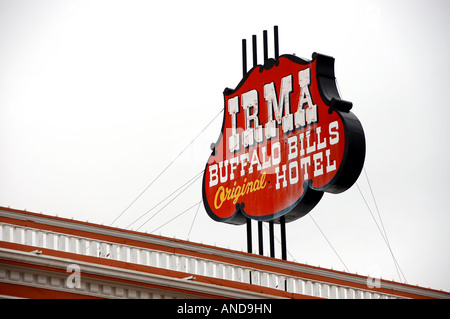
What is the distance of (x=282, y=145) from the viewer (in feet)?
106

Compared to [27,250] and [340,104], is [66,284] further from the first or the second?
[340,104]

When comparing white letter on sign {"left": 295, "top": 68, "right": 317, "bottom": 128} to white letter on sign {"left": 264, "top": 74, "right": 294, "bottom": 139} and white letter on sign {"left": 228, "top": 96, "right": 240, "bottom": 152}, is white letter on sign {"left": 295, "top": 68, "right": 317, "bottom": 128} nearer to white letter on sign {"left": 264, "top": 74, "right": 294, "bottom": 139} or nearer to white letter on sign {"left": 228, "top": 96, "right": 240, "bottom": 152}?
white letter on sign {"left": 264, "top": 74, "right": 294, "bottom": 139}

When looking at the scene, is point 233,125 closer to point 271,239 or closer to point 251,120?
point 251,120

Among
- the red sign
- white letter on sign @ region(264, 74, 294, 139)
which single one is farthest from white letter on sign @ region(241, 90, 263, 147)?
white letter on sign @ region(264, 74, 294, 139)

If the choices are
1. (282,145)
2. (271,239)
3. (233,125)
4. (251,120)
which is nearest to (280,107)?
(282,145)

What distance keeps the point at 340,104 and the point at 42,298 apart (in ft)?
34.8

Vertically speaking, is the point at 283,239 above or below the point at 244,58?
below

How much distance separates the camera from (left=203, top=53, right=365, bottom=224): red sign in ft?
100

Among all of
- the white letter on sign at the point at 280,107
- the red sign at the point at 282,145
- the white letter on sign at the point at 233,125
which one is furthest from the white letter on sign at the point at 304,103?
the white letter on sign at the point at 233,125

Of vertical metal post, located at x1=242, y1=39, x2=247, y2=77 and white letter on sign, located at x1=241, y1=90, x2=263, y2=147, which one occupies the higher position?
vertical metal post, located at x1=242, y1=39, x2=247, y2=77

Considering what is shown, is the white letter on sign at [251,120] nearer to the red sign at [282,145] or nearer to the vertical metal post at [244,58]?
the red sign at [282,145]

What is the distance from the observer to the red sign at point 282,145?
30.6 m

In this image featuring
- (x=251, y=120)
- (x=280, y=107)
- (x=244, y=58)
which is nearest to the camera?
(x=280, y=107)

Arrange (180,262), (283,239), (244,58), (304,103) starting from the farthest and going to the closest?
(244,58) → (304,103) → (283,239) → (180,262)
